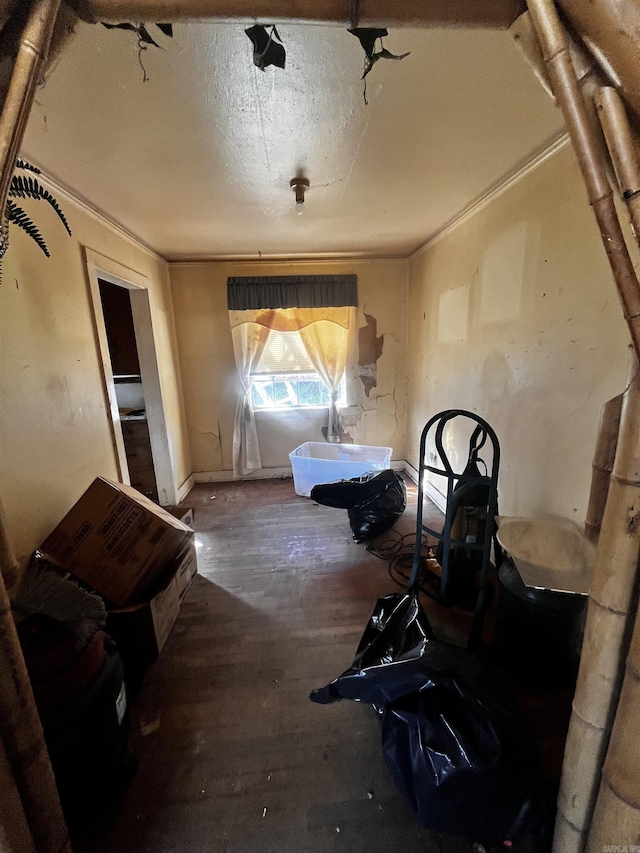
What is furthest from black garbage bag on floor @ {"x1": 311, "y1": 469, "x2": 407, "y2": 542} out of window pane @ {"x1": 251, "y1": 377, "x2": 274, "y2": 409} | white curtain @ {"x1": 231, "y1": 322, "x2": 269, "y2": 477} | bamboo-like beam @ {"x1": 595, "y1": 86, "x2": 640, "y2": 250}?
bamboo-like beam @ {"x1": 595, "y1": 86, "x2": 640, "y2": 250}

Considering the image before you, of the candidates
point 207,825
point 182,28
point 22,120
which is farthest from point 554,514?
point 182,28

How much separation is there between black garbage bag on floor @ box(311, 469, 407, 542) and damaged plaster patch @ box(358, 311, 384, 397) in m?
1.53

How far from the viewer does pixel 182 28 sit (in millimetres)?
961

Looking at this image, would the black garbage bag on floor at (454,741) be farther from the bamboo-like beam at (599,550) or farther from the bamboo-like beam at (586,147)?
the bamboo-like beam at (586,147)

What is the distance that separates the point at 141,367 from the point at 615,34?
326cm

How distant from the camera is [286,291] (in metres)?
3.50

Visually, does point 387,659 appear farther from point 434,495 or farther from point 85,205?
point 85,205

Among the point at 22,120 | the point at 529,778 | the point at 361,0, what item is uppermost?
the point at 361,0

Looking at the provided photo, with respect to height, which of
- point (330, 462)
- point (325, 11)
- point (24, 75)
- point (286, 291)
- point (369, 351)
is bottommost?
point (330, 462)

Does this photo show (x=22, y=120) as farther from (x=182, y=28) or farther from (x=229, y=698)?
(x=229, y=698)

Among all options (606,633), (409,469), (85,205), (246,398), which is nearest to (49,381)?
(85,205)

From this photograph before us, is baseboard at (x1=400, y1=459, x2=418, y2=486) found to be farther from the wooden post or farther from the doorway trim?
the wooden post

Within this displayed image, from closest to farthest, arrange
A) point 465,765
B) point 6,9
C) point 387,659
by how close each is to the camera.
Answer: point 6,9 < point 465,765 < point 387,659

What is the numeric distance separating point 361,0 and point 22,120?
1.91 feet
